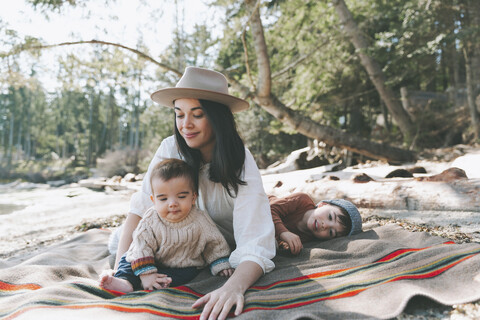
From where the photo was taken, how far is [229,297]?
1.56 metres

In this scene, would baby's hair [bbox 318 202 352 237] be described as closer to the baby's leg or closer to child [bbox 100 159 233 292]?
child [bbox 100 159 233 292]

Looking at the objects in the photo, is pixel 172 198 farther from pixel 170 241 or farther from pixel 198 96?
pixel 198 96

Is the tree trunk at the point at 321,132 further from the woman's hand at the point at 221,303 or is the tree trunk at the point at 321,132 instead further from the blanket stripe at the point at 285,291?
the woman's hand at the point at 221,303

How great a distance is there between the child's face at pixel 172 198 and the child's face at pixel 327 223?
4.20 feet

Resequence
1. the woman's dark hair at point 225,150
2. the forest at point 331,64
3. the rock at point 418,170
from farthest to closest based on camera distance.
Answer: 1. the forest at point 331,64
2. the rock at point 418,170
3. the woman's dark hair at point 225,150

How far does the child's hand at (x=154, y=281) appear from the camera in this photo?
190 cm

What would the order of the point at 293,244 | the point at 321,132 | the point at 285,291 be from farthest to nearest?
the point at 321,132, the point at 293,244, the point at 285,291

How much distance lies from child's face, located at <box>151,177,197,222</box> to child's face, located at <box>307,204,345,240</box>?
1.28m

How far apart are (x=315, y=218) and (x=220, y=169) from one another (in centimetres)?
113

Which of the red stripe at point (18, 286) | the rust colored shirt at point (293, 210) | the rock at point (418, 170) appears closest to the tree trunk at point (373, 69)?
the rock at point (418, 170)

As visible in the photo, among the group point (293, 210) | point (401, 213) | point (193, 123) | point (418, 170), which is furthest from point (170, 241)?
point (418, 170)

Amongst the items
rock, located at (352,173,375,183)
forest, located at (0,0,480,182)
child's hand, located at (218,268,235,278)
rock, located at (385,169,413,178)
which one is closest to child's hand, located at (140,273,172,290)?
child's hand, located at (218,268,235,278)

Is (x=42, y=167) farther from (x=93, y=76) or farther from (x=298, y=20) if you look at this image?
(x=298, y=20)

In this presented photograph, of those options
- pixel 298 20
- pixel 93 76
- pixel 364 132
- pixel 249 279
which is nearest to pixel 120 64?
pixel 93 76
